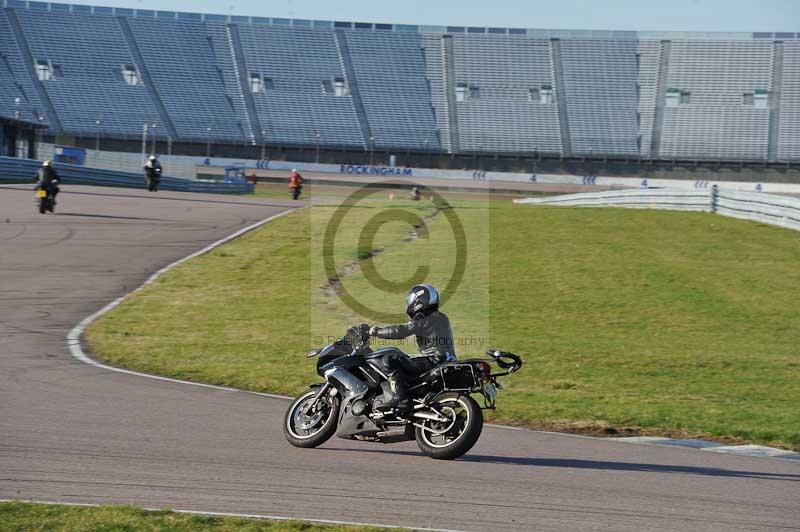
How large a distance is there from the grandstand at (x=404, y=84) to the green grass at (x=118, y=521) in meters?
69.1

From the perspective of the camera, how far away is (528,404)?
474 inches

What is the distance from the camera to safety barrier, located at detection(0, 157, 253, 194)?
42531 mm

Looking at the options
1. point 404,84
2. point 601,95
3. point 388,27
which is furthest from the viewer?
point 388,27

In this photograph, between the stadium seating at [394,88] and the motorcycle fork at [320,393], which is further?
the stadium seating at [394,88]

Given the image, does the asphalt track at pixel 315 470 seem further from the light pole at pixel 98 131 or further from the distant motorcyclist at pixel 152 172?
the light pole at pixel 98 131

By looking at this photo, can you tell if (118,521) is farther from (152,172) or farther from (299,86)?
(299,86)

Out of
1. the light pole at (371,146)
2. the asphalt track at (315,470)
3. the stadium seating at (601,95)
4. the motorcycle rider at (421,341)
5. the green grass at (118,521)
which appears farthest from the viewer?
the stadium seating at (601,95)

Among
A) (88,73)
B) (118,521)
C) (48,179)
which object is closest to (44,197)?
(48,179)

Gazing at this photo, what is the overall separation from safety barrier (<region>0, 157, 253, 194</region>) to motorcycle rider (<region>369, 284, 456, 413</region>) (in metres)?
37.0

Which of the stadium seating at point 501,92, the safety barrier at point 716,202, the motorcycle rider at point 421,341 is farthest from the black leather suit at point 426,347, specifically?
the stadium seating at point 501,92

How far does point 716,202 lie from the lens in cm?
3372

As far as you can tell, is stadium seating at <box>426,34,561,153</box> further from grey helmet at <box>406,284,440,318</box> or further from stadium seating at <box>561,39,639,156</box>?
grey helmet at <box>406,284,440,318</box>

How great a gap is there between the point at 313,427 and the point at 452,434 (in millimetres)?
1365

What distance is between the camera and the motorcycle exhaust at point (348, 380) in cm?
901
